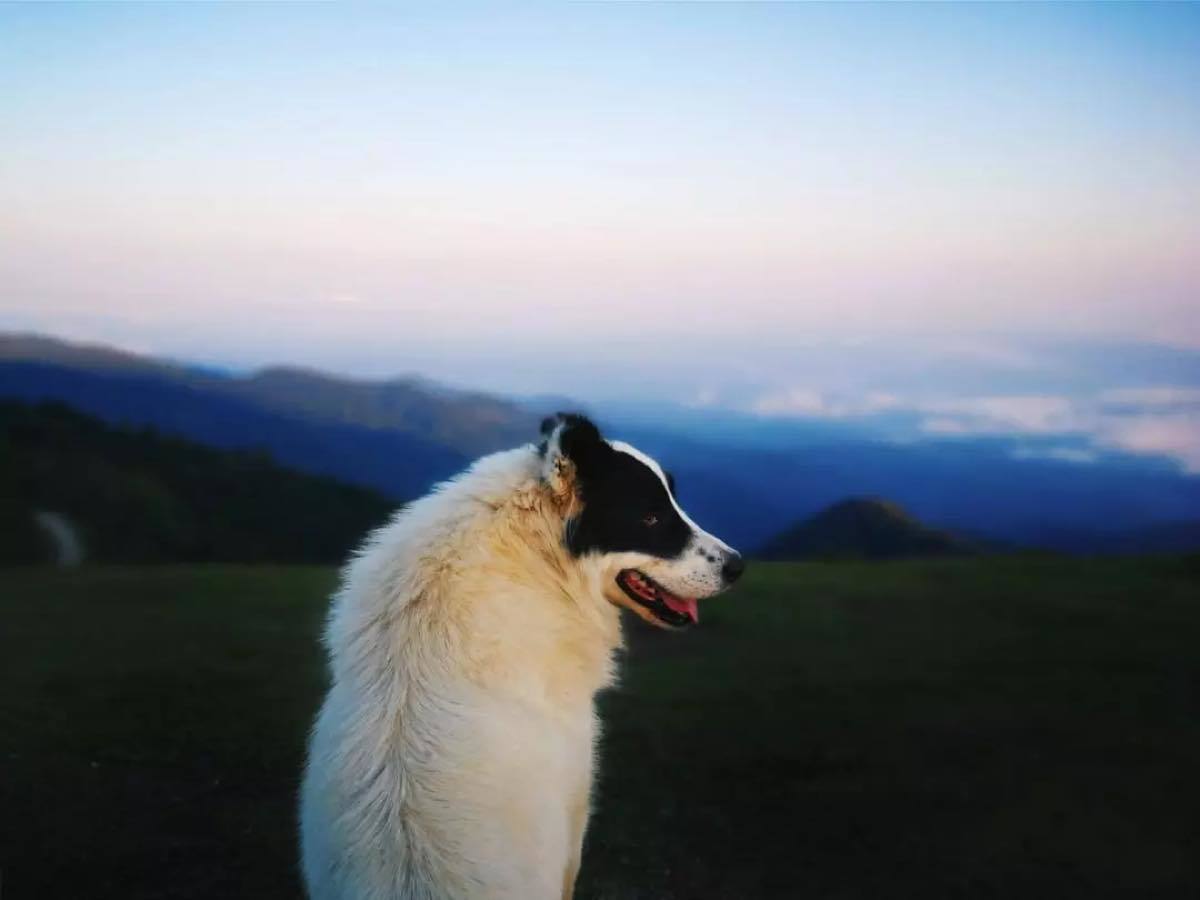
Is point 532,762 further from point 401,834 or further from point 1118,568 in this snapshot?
point 1118,568

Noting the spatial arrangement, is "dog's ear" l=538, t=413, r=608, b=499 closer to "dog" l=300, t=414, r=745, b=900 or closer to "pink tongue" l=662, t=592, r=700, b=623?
"dog" l=300, t=414, r=745, b=900

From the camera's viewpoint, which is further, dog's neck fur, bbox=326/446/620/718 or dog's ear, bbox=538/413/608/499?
dog's ear, bbox=538/413/608/499

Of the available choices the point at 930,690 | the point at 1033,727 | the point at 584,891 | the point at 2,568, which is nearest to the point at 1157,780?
the point at 1033,727

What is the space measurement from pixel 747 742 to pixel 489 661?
13.0 ft

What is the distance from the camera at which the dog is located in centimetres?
323

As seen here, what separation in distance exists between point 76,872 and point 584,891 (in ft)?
8.37

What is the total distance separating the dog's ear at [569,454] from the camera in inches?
163

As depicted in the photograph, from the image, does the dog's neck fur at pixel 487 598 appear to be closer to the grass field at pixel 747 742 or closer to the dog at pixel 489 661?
the dog at pixel 489 661

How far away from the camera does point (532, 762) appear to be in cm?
357

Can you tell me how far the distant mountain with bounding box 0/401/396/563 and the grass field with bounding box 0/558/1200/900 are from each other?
1026 mm

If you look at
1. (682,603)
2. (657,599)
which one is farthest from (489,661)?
(682,603)

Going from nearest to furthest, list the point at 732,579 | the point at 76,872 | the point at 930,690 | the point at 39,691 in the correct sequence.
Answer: the point at 732,579, the point at 76,872, the point at 39,691, the point at 930,690

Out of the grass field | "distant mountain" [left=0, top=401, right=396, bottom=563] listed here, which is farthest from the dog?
"distant mountain" [left=0, top=401, right=396, bottom=563]

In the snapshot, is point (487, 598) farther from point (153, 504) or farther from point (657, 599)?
point (153, 504)
